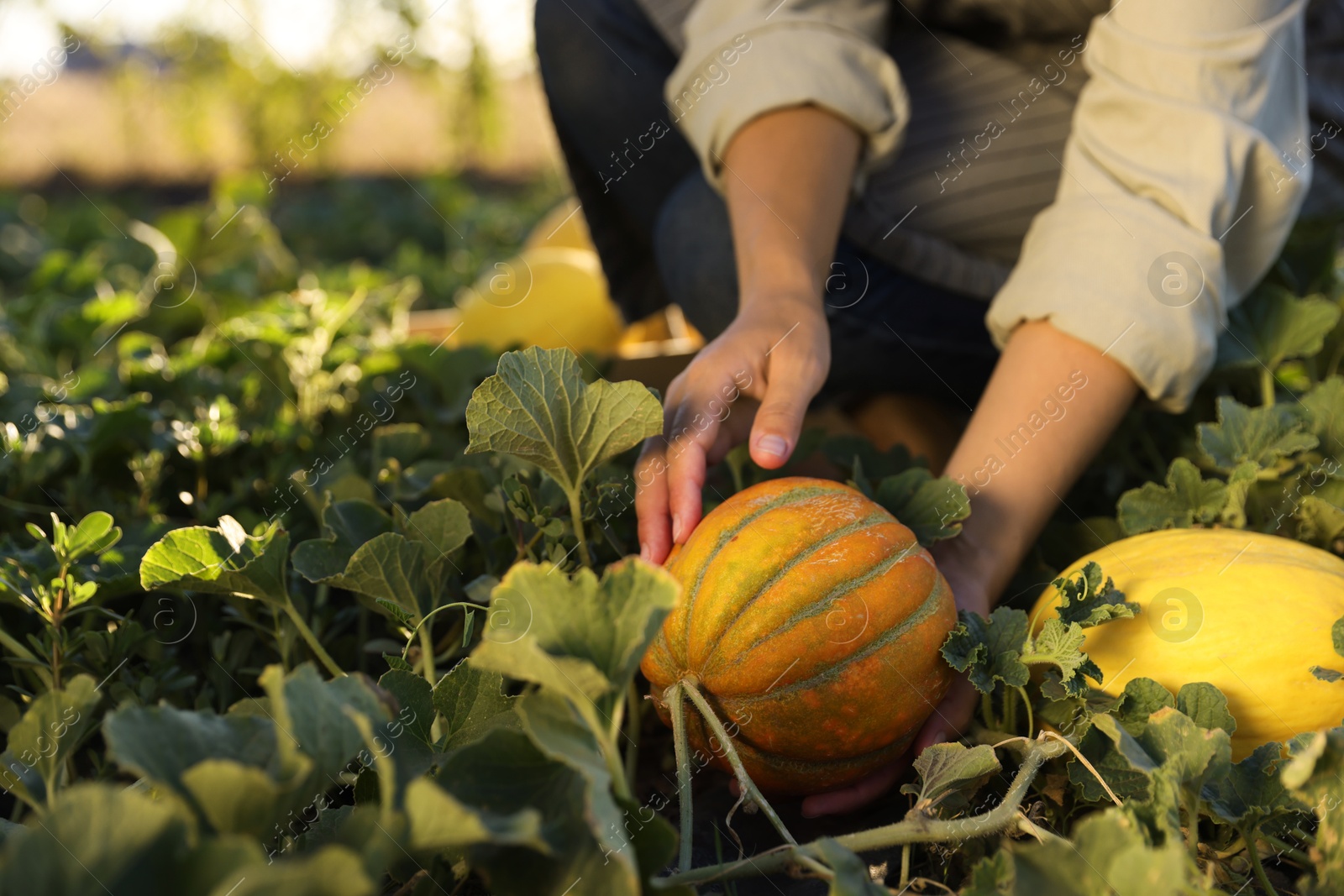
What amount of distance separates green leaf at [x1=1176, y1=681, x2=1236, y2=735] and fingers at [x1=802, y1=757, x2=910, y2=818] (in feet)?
1.04

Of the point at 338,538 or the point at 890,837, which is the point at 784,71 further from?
the point at 890,837

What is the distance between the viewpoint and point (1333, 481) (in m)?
1.45

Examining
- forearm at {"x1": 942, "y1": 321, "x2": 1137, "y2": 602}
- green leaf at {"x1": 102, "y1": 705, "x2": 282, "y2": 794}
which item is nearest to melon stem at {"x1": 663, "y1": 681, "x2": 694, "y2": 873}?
green leaf at {"x1": 102, "y1": 705, "x2": 282, "y2": 794}

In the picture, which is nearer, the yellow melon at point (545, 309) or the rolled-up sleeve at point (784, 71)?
the rolled-up sleeve at point (784, 71)

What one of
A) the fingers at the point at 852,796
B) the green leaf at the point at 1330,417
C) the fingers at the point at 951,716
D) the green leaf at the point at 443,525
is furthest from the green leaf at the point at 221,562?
the green leaf at the point at 1330,417

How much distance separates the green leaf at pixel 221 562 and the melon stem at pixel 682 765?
453 mm

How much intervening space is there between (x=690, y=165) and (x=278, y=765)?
6.11 ft

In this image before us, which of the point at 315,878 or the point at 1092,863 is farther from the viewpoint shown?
the point at 1092,863

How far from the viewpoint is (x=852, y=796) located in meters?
1.16

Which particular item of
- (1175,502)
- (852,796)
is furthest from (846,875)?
(1175,502)

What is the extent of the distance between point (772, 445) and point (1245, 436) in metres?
0.70

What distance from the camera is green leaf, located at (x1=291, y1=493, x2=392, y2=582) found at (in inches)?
44.1

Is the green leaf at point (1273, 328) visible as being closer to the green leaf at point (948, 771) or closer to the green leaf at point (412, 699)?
the green leaf at point (948, 771)

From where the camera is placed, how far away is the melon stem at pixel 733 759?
36.1 inches
